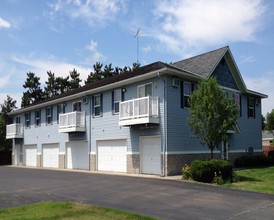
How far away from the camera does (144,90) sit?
23.5 meters

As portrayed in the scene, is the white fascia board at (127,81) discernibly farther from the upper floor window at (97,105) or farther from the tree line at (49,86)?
the tree line at (49,86)

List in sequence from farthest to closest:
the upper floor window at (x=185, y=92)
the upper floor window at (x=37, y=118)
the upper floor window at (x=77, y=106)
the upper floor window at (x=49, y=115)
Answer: the upper floor window at (x=37, y=118) → the upper floor window at (x=49, y=115) → the upper floor window at (x=77, y=106) → the upper floor window at (x=185, y=92)

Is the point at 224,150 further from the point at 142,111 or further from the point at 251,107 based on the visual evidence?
the point at 142,111

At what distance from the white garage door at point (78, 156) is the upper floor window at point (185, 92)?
9.34 m

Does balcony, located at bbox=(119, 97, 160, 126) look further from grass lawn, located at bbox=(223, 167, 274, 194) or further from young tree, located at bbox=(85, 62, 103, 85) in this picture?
young tree, located at bbox=(85, 62, 103, 85)

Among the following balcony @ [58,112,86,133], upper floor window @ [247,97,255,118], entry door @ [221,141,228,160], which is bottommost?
entry door @ [221,141,228,160]

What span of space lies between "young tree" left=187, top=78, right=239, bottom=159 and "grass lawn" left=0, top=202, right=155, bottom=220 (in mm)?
10508

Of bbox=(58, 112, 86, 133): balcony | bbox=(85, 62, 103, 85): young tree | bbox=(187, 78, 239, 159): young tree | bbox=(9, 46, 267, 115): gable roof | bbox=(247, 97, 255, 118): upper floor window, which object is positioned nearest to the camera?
bbox=(187, 78, 239, 159): young tree

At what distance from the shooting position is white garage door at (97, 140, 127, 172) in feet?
81.8

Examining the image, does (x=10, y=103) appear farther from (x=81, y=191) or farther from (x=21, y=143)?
(x=81, y=191)

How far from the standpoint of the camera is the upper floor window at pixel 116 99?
25.3 m

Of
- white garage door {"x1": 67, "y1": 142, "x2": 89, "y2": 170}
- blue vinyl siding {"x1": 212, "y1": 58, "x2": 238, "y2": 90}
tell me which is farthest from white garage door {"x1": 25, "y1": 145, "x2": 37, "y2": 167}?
blue vinyl siding {"x1": 212, "y1": 58, "x2": 238, "y2": 90}

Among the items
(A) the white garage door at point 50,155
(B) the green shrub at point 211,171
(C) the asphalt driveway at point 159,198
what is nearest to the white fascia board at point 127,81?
(A) the white garage door at point 50,155

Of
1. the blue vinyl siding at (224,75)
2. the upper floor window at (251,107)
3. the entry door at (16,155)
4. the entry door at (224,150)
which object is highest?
the blue vinyl siding at (224,75)
